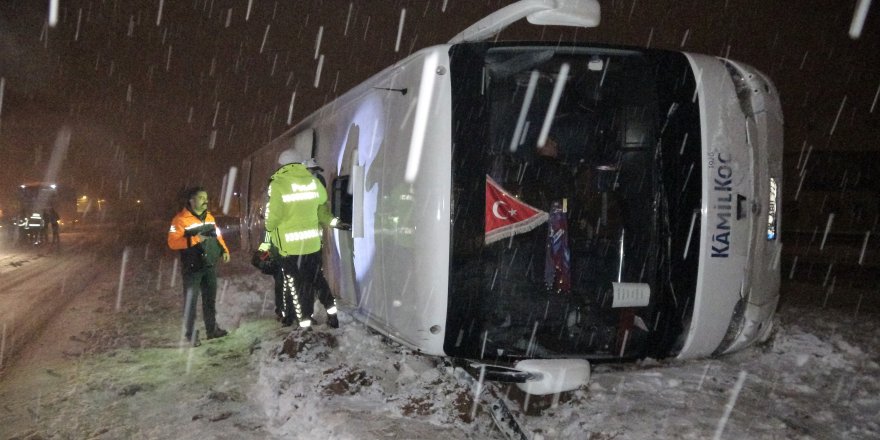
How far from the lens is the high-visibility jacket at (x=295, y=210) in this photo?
227 inches

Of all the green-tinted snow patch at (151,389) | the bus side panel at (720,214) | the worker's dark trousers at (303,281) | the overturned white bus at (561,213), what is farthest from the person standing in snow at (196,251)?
the bus side panel at (720,214)

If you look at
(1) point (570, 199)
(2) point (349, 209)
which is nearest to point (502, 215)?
(2) point (349, 209)

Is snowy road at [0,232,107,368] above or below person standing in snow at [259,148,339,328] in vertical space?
below

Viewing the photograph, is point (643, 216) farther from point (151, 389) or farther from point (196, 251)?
point (196, 251)

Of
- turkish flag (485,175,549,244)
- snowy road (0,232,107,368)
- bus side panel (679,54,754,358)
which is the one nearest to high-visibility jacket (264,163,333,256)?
turkish flag (485,175,549,244)

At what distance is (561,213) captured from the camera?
5109 mm

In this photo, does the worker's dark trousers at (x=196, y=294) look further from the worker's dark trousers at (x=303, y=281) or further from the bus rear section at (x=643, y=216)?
the bus rear section at (x=643, y=216)

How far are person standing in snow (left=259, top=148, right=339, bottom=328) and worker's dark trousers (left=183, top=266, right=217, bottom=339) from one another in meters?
1.08

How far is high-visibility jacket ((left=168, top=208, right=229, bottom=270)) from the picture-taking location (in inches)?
247

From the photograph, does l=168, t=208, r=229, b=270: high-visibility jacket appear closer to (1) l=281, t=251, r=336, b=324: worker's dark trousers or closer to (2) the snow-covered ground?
(2) the snow-covered ground

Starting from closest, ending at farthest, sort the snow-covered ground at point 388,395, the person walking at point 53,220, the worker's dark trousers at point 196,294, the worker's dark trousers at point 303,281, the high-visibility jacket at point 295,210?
the snow-covered ground at point 388,395 → the high-visibility jacket at point 295,210 → the worker's dark trousers at point 303,281 → the worker's dark trousers at point 196,294 → the person walking at point 53,220

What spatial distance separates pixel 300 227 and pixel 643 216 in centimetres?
318

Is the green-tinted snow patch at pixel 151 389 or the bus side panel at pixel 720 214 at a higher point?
the bus side panel at pixel 720 214

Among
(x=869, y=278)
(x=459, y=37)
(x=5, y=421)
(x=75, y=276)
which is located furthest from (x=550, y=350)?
(x=75, y=276)
